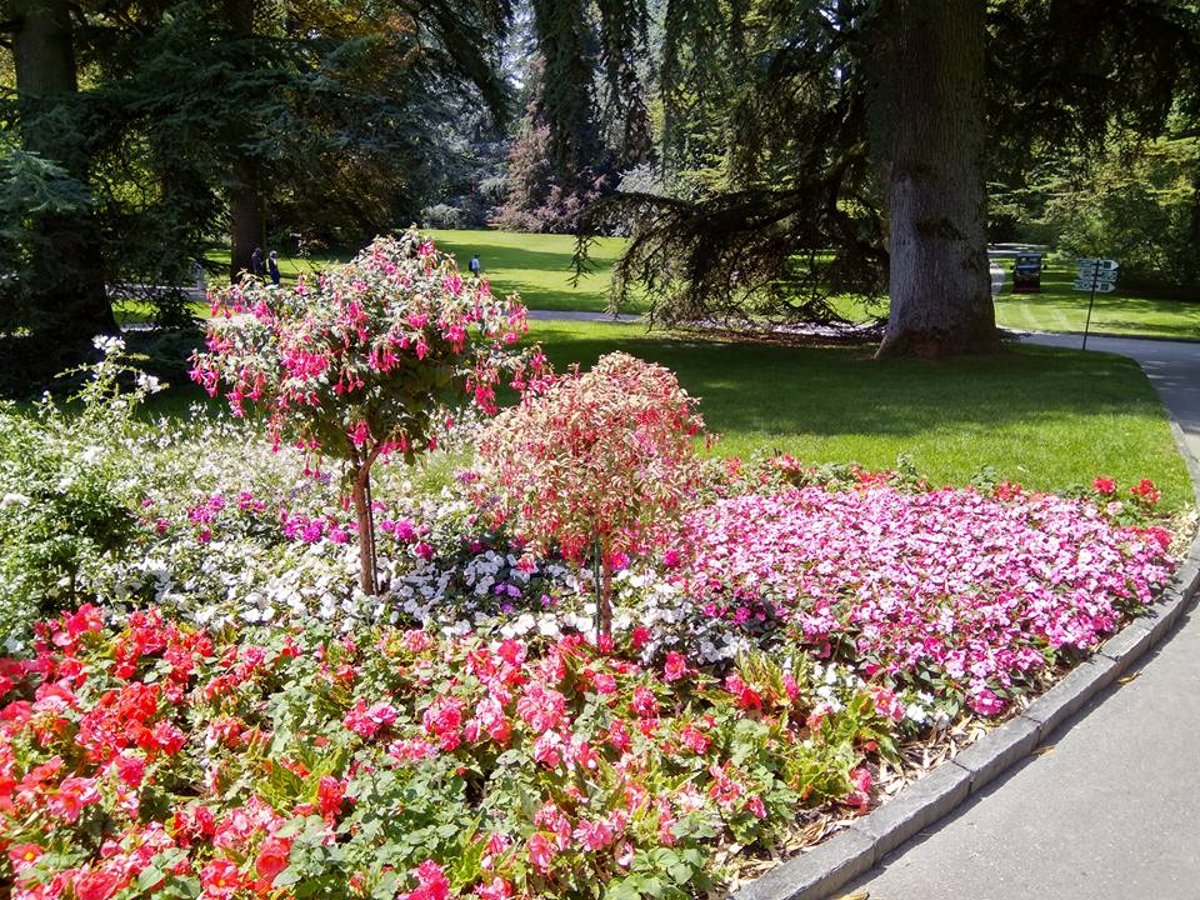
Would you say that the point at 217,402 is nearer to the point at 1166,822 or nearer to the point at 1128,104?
the point at 1166,822

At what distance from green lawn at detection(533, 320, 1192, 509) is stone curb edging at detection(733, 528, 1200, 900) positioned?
106 inches

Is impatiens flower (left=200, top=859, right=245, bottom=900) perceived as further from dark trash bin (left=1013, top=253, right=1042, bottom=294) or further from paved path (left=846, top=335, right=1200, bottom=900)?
dark trash bin (left=1013, top=253, right=1042, bottom=294)

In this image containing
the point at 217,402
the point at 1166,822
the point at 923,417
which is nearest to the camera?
the point at 1166,822

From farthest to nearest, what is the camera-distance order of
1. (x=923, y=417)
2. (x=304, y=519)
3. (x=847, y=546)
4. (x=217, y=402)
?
(x=217, y=402) < (x=923, y=417) < (x=304, y=519) < (x=847, y=546)

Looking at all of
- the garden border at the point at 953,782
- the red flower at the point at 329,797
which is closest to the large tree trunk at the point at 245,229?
the red flower at the point at 329,797

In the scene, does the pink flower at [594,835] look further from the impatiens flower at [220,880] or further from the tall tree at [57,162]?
the tall tree at [57,162]

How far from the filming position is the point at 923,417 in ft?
30.9

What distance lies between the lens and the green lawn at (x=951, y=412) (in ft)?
25.1

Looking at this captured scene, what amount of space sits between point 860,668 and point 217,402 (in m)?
9.34

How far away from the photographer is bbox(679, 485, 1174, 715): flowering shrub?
421 centimetres

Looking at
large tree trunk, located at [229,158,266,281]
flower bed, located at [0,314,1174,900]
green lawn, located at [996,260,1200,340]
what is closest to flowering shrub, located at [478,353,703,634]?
flower bed, located at [0,314,1174,900]

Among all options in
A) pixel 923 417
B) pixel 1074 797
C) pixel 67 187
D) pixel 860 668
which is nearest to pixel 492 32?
pixel 67 187

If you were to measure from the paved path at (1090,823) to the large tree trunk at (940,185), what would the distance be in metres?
9.89

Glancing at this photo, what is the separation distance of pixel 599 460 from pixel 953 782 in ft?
6.05
